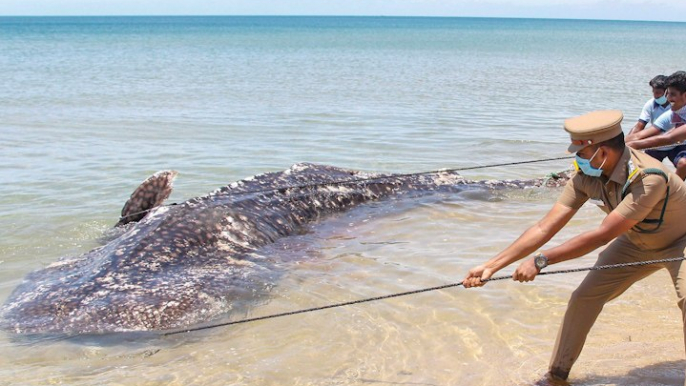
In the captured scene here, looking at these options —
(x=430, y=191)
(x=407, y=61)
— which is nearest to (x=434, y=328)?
(x=430, y=191)

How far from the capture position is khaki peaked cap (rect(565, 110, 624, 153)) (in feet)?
12.3

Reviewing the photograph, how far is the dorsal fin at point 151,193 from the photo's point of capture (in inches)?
285

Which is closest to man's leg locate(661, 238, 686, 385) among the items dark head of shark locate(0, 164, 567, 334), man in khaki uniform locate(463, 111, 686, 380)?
man in khaki uniform locate(463, 111, 686, 380)

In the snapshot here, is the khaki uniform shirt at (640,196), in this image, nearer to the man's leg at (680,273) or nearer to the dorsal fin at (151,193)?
the man's leg at (680,273)

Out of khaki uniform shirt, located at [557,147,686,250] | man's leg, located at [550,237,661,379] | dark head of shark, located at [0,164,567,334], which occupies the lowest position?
dark head of shark, located at [0,164,567,334]

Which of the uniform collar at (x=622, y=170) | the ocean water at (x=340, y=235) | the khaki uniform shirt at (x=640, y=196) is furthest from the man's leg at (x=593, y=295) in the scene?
the uniform collar at (x=622, y=170)

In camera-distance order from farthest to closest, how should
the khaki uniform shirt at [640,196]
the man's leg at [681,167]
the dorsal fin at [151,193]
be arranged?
the dorsal fin at [151,193] < the man's leg at [681,167] < the khaki uniform shirt at [640,196]

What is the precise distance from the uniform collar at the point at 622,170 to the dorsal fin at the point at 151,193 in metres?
4.50

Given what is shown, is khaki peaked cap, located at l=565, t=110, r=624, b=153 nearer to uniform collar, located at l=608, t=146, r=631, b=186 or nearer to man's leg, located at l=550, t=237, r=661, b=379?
uniform collar, located at l=608, t=146, r=631, b=186

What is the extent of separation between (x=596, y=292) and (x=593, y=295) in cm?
2

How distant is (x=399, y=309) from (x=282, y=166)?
6.03 meters

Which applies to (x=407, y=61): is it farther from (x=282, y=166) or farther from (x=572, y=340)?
(x=572, y=340)

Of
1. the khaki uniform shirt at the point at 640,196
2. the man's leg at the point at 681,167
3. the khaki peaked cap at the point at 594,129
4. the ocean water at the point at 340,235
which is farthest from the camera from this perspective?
the man's leg at the point at 681,167

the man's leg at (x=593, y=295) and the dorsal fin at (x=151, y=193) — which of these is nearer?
the man's leg at (x=593, y=295)
